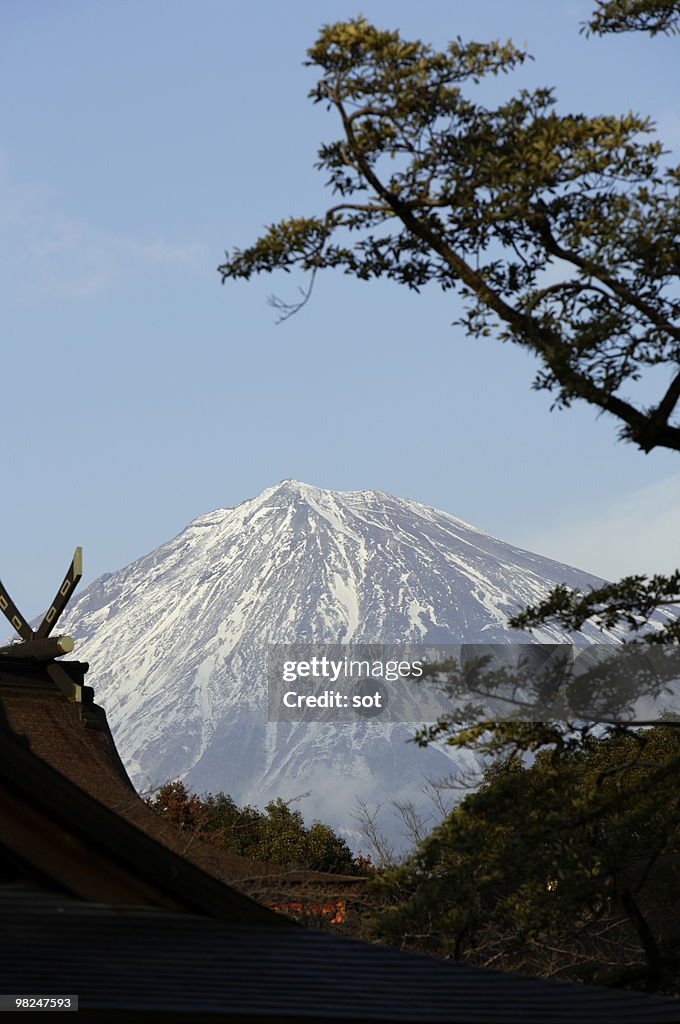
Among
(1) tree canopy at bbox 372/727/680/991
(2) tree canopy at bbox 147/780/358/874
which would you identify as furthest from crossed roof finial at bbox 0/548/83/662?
(2) tree canopy at bbox 147/780/358/874

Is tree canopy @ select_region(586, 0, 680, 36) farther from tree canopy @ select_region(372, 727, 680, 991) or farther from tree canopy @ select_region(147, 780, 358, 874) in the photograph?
tree canopy @ select_region(147, 780, 358, 874)

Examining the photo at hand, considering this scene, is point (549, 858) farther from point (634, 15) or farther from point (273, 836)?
point (273, 836)

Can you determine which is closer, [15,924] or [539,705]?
[15,924]

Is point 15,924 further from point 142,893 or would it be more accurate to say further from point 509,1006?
point 509,1006

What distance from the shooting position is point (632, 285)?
1373 cm

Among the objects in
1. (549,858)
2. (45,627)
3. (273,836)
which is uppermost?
(45,627)

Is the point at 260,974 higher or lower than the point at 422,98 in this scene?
lower

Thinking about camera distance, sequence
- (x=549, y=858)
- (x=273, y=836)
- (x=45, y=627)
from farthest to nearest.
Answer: (x=273, y=836), (x=45, y=627), (x=549, y=858)

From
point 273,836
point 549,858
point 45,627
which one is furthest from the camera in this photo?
point 273,836

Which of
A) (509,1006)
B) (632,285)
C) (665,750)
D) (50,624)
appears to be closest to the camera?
(509,1006)

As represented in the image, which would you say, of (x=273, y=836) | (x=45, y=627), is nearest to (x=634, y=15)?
(x=45, y=627)

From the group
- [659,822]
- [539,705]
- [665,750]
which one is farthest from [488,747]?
[665,750]

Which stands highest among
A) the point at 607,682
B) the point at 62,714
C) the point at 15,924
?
the point at 62,714

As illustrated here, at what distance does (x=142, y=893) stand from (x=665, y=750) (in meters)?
31.4
